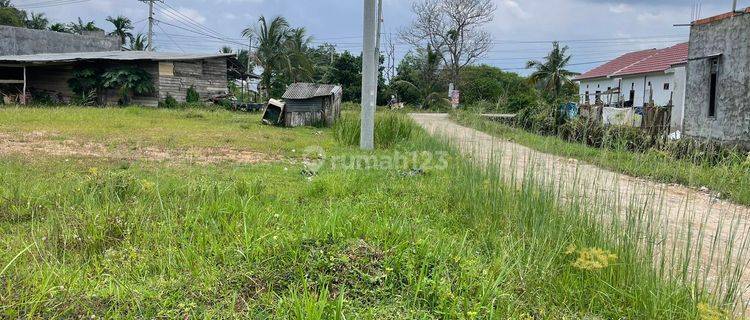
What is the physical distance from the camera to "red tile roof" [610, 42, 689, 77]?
24.6 metres

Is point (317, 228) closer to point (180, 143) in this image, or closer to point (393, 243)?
point (393, 243)

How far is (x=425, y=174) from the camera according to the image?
6.20 meters

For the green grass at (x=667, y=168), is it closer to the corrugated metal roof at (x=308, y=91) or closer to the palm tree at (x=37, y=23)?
the corrugated metal roof at (x=308, y=91)

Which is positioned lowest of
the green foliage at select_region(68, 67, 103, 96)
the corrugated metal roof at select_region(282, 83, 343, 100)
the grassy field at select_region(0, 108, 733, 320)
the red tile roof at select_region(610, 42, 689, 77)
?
the grassy field at select_region(0, 108, 733, 320)

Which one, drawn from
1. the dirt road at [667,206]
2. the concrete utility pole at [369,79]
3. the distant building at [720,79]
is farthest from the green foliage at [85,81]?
the distant building at [720,79]

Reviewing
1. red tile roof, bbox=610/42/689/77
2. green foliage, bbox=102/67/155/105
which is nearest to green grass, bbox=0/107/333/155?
green foliage, bbox=102/67/155/105

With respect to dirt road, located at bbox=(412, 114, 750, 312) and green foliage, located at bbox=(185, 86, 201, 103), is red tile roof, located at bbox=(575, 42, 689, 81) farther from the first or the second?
dirt road, located at bbox=(412, 114, 750, 312)

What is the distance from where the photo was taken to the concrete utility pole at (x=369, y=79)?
9.19 meters

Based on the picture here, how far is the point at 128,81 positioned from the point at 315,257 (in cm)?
2073

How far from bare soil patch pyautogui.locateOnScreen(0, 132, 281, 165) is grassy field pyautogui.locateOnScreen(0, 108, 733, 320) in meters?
2.64

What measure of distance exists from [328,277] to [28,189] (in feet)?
11.0

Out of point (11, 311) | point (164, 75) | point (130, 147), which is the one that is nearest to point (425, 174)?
Answer: point (11, 311)

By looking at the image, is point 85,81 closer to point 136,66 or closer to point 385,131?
point 136,66

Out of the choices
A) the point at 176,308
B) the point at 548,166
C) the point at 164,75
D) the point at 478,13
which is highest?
the point at 478,13
